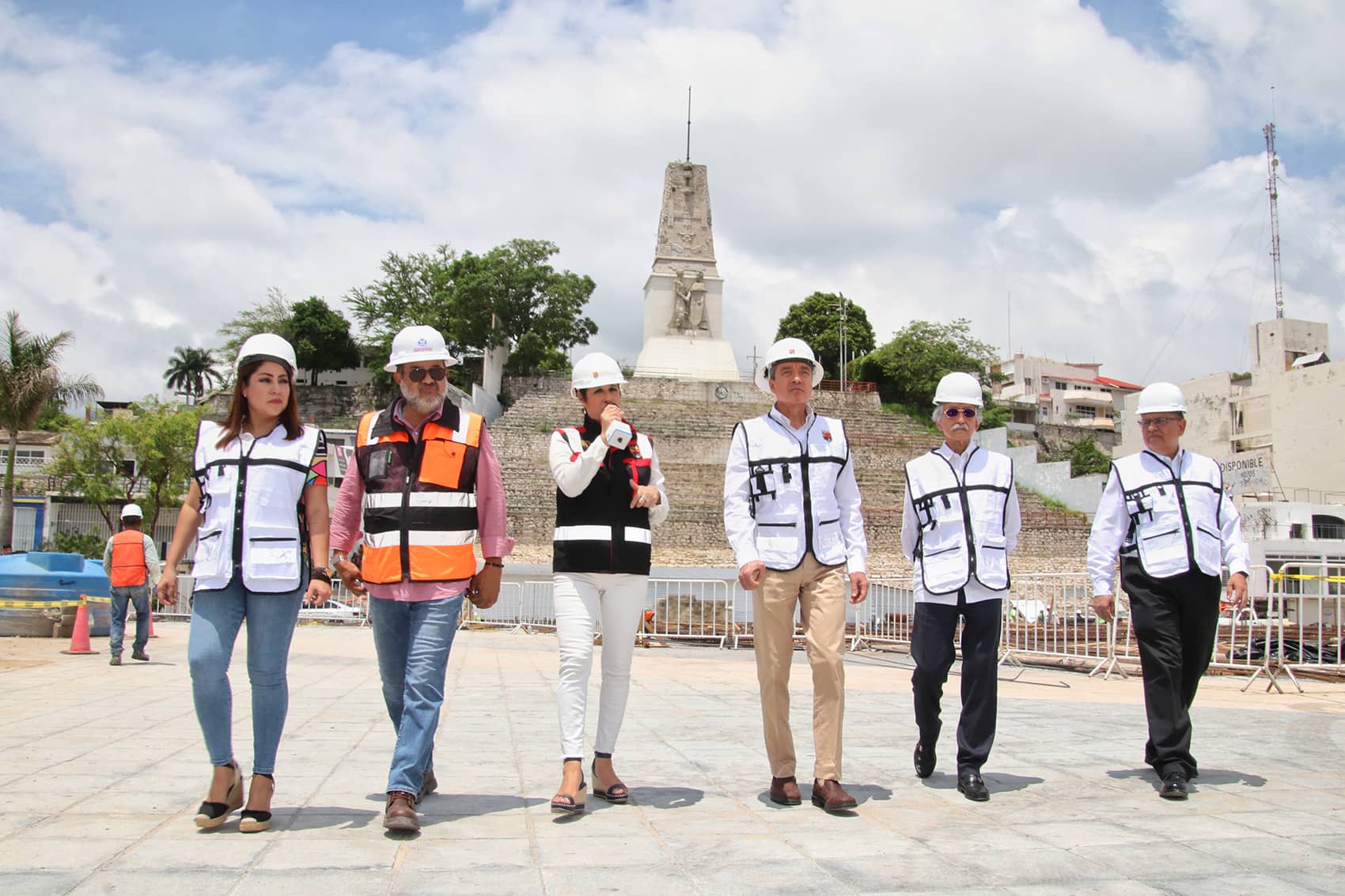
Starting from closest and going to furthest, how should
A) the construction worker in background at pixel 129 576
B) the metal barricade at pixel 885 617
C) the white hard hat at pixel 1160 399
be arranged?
the white hard hat at pixel 1160 399 → the construction worker in background at pixel 129 576 → the metal barricade at pixel 885 617

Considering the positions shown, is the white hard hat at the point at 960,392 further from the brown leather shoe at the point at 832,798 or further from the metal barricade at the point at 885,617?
the metal barricade at the point at 885,617

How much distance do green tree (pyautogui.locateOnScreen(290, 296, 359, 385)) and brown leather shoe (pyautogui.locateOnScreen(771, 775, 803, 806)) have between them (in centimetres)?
5088

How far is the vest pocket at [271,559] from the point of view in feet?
11.4

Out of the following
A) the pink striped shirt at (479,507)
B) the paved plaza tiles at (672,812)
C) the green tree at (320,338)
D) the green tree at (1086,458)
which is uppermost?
the green tree at (320,338)

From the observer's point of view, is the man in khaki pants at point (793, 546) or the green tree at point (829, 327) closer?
the man in khaki pants at point (793, 546)

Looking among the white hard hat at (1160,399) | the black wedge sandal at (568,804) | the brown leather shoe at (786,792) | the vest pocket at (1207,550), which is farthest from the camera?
the white hard hat at (1160,399)

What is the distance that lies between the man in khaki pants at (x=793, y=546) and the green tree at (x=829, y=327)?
5228cm

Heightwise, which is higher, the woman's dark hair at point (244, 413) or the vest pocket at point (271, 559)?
the woman's dark hair at point (244, 413)

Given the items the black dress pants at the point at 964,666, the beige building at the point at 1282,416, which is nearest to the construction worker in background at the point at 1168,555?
the black dress pants at the point at 964,666

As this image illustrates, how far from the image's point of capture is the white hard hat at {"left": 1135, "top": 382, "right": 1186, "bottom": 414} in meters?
4.73

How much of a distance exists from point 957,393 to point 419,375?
7.46ft

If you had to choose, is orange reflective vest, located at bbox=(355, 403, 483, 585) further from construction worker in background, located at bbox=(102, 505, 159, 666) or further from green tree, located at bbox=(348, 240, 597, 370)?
green tree, located at bbox=(348, 240, 597, 370)

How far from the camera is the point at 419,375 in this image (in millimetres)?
3830

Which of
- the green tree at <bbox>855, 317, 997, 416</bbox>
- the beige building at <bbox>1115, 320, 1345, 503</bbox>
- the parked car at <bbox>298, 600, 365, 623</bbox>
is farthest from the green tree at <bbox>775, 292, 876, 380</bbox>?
the parked car at <bbox>298, 600, 365, 623</bbox>
